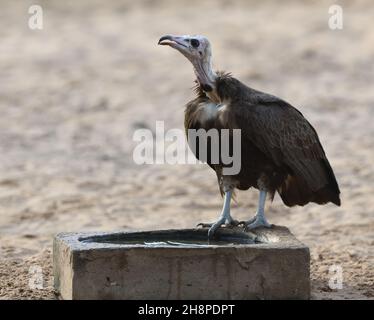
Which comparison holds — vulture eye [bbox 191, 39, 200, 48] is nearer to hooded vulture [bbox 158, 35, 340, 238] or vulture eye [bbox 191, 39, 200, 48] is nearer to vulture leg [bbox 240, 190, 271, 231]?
hooded vulture [bbox 158, 35, 340, 238]

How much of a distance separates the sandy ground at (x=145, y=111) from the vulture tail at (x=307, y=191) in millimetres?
570

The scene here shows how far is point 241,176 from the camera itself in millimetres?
7562

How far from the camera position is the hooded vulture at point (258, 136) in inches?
291

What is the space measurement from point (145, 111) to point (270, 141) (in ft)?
24.7

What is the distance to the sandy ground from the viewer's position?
9.74m

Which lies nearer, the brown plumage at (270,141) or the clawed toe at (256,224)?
the brown plumage at (270,141)

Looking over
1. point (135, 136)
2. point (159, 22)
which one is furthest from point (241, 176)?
point (159, 22)

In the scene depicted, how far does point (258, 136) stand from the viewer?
739 cm
